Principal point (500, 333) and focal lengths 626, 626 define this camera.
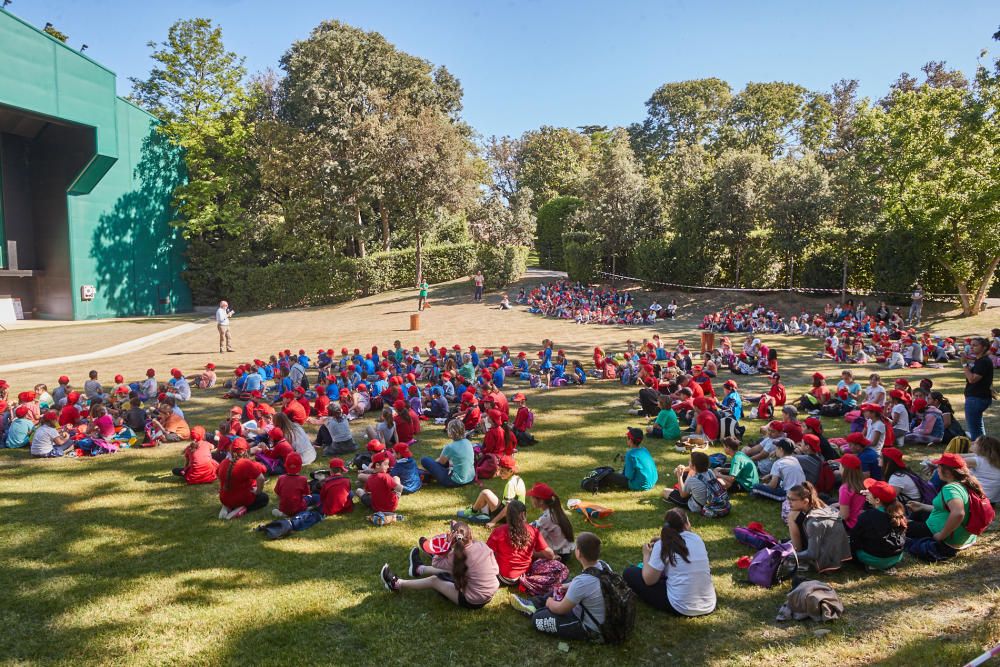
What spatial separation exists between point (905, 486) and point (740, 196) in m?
25.9

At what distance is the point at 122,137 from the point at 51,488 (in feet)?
119

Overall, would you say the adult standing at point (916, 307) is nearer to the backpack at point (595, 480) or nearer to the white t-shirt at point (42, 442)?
the backpack at point (595, 480)

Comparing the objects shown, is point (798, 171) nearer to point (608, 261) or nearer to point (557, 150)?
point (608, 261)

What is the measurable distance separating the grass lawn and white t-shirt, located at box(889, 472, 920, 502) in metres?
0.75

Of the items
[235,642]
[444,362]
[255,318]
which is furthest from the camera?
[255,318]

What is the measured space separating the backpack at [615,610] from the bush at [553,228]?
42.7 metres

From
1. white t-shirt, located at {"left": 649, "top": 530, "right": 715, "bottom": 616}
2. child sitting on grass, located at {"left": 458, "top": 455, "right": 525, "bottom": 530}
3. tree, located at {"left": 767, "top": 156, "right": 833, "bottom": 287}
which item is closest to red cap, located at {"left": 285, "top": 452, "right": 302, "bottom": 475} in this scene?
child sitting on grass, located at {"left": 458, "top": 455, "right": 525, "bottom": 530}

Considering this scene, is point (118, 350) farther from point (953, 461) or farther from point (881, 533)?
point (953, 461)

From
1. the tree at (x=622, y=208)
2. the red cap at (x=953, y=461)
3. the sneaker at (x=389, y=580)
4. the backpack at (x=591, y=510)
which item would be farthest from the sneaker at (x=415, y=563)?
the tree at (x=622, y=208)

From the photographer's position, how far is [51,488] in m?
9.73

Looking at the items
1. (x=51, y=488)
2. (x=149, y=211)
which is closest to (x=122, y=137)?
(x=149, y=211)

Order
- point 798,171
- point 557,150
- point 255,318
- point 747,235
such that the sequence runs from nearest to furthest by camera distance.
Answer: point 798,171, point 747,235, point 255,318, point 557,150

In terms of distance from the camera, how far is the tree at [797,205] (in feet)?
94.1

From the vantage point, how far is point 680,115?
63906 mm
